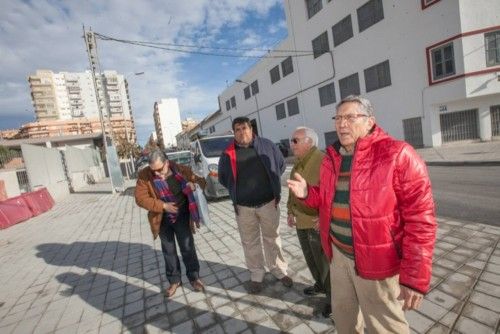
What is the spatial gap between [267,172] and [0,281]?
5.51m

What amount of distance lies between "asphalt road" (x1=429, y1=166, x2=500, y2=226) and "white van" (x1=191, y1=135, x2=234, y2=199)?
18.6 feet

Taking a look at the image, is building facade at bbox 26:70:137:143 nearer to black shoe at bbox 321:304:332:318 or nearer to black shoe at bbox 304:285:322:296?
black shoe at bbox 304:285:322:296

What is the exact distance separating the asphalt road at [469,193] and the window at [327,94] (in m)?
13.2

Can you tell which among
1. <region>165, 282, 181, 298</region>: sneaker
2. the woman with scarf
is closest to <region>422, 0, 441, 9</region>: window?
the woman with scarf

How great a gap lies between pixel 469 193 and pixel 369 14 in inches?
597

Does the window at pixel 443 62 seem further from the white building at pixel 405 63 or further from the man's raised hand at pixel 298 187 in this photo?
the man's raised hand at pixel 298 187

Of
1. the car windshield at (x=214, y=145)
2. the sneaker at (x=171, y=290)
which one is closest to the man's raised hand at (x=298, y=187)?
the sneaker at (x=171, y=290)

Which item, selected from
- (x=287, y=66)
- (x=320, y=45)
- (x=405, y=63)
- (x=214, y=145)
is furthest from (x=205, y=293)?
(x=287, y=66)

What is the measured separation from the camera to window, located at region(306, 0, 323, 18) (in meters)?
21.8

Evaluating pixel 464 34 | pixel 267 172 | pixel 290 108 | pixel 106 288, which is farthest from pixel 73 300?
pixel 290 108

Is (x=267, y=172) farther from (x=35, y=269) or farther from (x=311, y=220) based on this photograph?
(x=35, y=269)

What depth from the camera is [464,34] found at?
539 inches

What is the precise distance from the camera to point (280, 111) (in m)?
29.8

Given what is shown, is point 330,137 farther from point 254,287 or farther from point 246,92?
point 254,287
